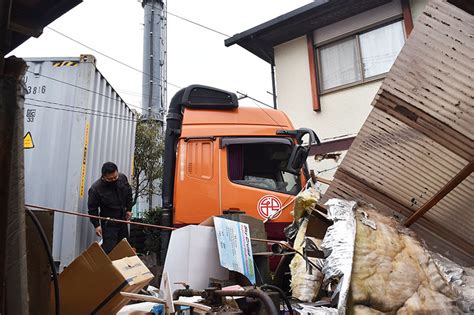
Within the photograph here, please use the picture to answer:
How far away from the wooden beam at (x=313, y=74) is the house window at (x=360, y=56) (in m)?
0.18

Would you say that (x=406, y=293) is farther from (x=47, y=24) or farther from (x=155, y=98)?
(x=155, y=98)

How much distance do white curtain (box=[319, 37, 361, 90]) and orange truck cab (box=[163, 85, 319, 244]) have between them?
378cm

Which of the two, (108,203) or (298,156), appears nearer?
(298,156)

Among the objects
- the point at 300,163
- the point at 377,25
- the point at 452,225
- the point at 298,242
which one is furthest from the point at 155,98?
the point at 452,225

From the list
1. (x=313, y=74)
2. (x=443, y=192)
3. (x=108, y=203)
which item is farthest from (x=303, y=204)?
(x=313, y=74)

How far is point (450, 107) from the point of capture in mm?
1851

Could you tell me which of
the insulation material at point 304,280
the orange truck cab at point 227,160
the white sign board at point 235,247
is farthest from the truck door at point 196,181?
the insulation material at point 304,280

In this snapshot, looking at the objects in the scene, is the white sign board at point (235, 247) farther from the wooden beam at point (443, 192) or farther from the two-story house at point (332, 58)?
the two-story house at point (332, 58)

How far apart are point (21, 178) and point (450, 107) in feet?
6.36

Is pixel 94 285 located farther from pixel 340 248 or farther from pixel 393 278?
pixel 393 278

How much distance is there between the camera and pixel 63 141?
4223 mm

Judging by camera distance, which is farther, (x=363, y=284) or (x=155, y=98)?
(x=155, y=98)

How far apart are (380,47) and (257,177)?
4933 millimetres

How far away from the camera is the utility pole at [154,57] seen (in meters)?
11.8
